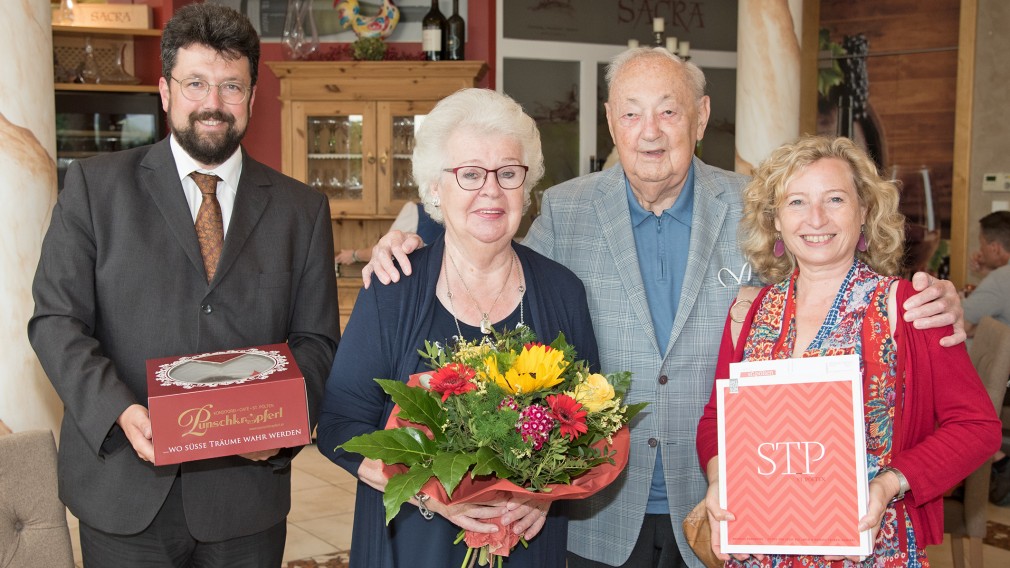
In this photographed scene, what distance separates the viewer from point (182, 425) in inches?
71.9

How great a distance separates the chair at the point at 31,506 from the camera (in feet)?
6.87

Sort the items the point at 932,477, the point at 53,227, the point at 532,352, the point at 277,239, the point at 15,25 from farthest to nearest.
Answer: the point at 15,25 < the point at 277,239 < the point at 53,227 < the point at 932,477 < the point at 532,352

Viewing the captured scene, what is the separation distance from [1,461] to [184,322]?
1.64 feet

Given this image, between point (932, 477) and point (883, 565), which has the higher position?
point (932, 477)

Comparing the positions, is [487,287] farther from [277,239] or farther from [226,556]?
[226,556]

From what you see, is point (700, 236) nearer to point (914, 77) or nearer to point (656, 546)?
point (656, 546)

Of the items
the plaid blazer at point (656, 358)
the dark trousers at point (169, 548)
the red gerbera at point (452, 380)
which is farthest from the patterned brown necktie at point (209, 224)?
the plaid blazer at point (656, 358)

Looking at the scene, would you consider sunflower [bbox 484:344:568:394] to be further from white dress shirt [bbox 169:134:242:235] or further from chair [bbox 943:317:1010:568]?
chair [bbox 943:317:1010:568]

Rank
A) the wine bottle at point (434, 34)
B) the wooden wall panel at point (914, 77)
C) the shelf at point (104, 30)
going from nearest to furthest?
1. the shelf at point (104, 30)
2. the wooden wall panel at point (914, 77)
3. the wine bottle at point (434, 34)

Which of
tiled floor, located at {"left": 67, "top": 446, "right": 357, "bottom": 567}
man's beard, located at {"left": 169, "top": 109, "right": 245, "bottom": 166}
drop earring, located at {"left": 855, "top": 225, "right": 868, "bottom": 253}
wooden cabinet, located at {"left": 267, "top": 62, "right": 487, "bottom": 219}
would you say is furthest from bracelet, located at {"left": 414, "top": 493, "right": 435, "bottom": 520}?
wooden cabinet, located at {"left": 267, "top": 62, "right": 487, "bottom": 219}

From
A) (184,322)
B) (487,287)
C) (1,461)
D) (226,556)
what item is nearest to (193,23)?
(184,322)

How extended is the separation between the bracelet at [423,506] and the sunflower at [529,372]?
29 centimetres

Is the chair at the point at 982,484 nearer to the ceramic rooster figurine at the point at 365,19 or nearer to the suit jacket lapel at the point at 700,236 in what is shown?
the suit jacket lapel at the point at 700,236

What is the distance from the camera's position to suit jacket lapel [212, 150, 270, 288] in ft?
7.16
